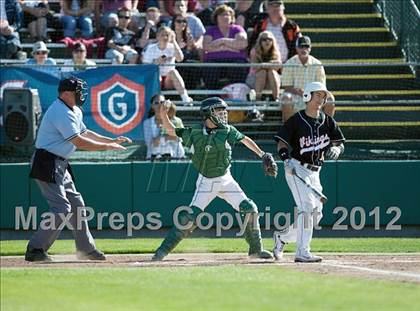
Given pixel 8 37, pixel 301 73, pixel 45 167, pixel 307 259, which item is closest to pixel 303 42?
pixel 301 73

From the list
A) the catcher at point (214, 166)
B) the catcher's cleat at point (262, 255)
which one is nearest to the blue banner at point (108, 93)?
the catcher at point (214, 166)

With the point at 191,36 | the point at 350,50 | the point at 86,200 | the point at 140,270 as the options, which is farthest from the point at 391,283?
the point at 350,50

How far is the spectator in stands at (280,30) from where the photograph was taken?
19.0 metres

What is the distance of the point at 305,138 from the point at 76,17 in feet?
28.4

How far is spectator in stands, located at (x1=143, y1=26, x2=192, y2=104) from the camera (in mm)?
17547

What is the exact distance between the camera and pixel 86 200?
1717 cm

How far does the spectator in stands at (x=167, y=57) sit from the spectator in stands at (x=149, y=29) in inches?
23.8

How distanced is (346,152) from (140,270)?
290 inches

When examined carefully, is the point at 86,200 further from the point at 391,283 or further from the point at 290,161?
the point at 391,283

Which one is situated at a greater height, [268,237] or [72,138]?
[72,138]

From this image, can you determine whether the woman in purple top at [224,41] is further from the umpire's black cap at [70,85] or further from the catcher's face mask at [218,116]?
the umpire's black cap at [70,85]

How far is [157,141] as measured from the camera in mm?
17109

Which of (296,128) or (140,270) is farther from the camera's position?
(296,128)

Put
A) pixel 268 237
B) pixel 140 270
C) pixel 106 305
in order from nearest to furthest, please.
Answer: pixel 106 305 → pixel 140 270 → pixel 268 237
